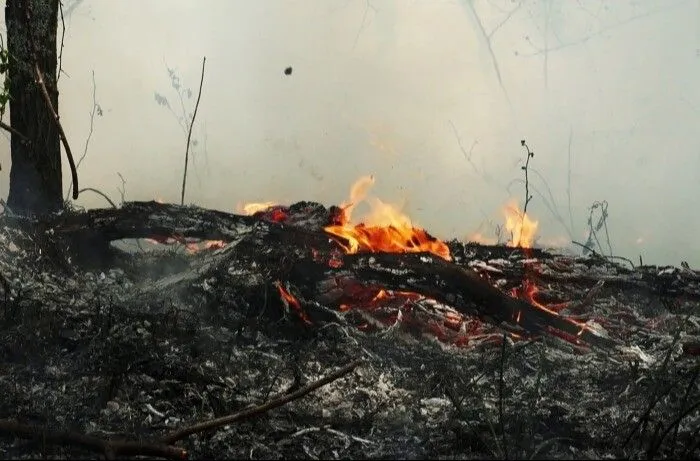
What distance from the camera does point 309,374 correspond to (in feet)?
12.9

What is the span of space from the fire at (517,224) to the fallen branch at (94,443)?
6.28 meters

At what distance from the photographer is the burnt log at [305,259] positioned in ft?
15.9

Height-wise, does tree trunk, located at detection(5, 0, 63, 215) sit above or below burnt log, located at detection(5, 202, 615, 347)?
above

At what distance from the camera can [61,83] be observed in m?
8.09

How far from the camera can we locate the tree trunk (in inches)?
221

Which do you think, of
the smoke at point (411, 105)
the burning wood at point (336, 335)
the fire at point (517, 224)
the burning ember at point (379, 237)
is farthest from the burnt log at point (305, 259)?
Answer: the fire at point (517, 224)

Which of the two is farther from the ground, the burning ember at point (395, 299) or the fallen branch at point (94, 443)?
the burning ember at point (395, 299)

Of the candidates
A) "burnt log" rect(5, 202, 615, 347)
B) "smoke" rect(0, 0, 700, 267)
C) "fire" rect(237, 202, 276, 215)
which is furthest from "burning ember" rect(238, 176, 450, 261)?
"smoke" rect(0, 0, 700, 267)

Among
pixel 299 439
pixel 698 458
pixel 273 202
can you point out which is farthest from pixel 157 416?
pixel 273 202

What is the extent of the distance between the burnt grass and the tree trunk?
1.82 ft

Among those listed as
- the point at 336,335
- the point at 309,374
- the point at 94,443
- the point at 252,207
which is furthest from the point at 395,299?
the point at 252,207

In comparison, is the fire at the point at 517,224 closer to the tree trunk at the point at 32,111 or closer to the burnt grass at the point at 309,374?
the burnt grass at the point at 309,374

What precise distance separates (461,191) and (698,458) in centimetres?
554

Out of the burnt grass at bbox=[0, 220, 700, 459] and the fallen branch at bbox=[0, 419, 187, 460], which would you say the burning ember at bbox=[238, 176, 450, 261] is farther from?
the fallen branch at bbox=[0, 419, 187, 460]
